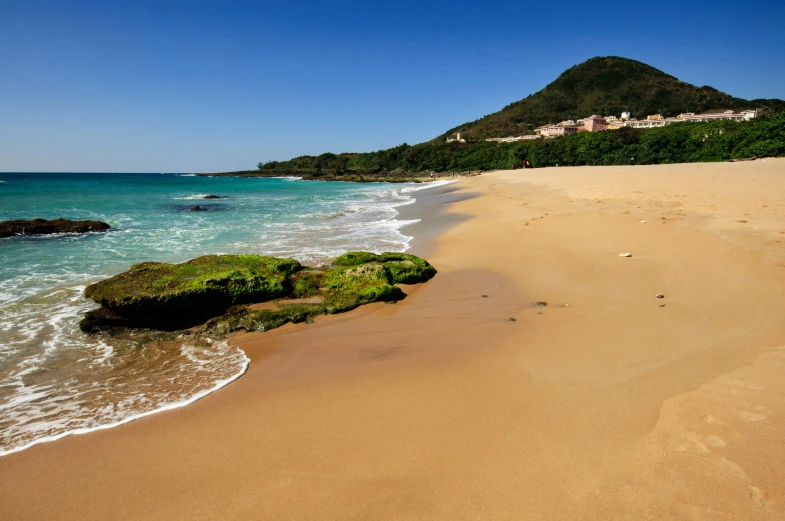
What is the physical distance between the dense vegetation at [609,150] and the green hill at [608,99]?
52.1 m

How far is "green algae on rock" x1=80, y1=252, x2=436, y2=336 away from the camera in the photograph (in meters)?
5.49

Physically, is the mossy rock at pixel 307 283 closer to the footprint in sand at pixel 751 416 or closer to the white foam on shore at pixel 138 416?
the white foam on shore at pixel 138 416

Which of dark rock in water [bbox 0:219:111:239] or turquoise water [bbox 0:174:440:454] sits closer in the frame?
turquoise water [bbox 0:174:440:454]

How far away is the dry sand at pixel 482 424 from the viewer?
2367 mm


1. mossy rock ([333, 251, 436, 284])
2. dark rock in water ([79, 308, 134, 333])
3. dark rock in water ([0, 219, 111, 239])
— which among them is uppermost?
dark rock in water ([0, 219, 111, 239])

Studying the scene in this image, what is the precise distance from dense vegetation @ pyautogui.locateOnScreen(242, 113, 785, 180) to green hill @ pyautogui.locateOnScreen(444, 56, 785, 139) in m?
52.1

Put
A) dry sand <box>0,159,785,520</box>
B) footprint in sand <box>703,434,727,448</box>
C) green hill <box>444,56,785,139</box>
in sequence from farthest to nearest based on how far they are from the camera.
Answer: green hill <box>444,56,785,139</box>
footprint in sand <box>703,434,727,448</box>
dry sand <box>0,159,785,520</box>

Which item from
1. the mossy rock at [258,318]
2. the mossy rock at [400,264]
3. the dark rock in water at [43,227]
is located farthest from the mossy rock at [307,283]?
the dark rock in water at [43,227]

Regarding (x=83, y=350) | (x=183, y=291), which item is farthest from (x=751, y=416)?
(x=83, y=350)

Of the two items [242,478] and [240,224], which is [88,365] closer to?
[242,478]

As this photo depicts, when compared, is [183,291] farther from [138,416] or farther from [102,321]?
[138,416]

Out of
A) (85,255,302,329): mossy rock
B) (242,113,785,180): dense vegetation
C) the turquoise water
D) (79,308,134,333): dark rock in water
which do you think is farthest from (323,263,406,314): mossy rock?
(242,113,785,180): dense vegetation

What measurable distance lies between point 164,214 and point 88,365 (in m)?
20.8

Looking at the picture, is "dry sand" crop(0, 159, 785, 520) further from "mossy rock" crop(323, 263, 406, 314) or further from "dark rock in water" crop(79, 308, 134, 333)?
"dark rock in water" crop(79, 308, 134, 333)
